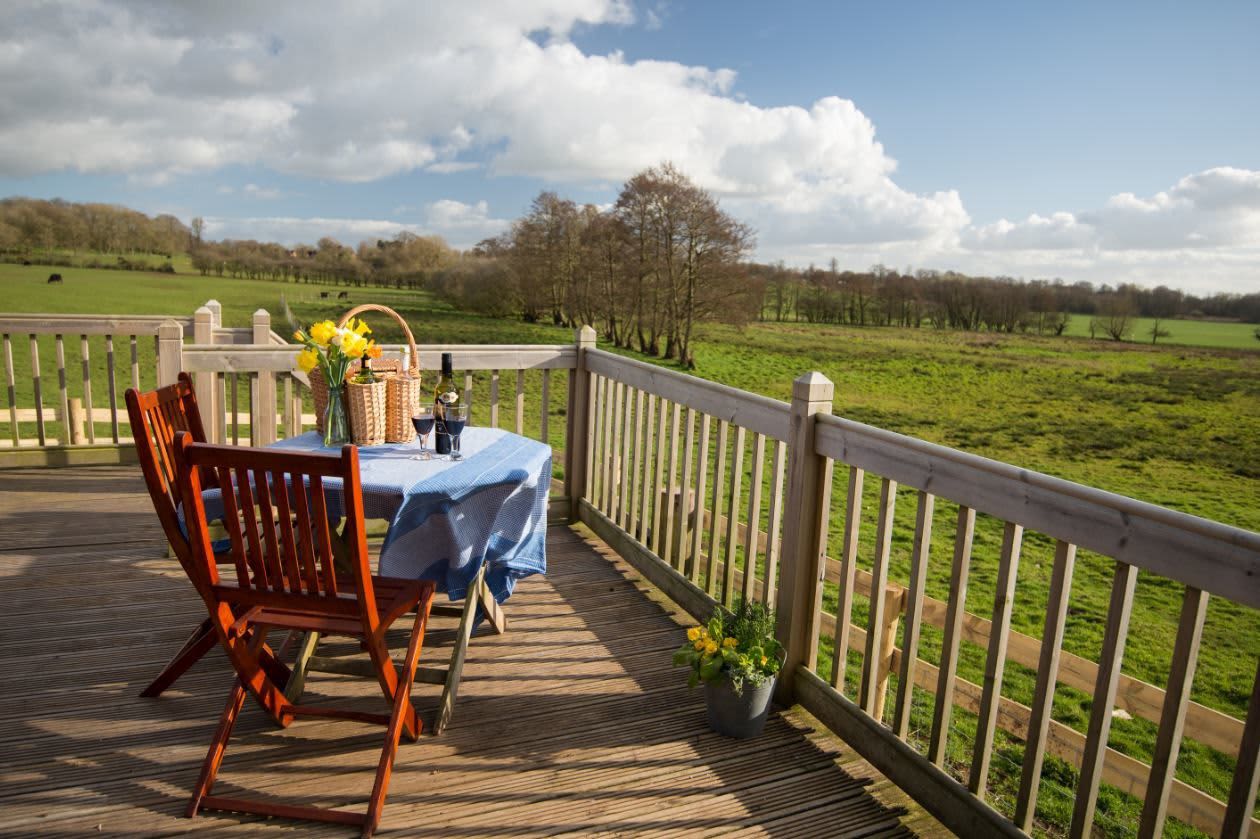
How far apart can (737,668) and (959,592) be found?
78 centimetres

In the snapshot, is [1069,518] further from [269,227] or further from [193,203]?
[193,203]

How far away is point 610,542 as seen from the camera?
174 inches

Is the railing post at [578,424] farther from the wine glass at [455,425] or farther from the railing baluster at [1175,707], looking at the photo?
the railing baluster at [1175,707]

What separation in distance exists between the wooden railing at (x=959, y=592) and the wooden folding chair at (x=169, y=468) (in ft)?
6.00

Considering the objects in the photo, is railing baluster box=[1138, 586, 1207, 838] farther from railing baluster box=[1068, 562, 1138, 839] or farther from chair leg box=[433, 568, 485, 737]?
chair leg box=[433, 568, 485, 737]

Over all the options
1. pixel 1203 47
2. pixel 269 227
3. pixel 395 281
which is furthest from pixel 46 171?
pixel 1203 47

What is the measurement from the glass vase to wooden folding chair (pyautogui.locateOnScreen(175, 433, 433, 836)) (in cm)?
73

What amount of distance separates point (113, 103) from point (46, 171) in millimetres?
5304

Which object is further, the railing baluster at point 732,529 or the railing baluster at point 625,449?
the railing baluster at point 625,449

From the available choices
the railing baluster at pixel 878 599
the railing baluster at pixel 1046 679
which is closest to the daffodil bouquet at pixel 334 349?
the railing baluster at pixel 878 599

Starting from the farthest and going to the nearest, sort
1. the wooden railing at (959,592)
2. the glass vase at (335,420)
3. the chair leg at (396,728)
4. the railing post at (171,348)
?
the railing post at (171,348)
the glass vase at (335,420)
the chair leg at (396,728)
the wooden railing at (959,592)

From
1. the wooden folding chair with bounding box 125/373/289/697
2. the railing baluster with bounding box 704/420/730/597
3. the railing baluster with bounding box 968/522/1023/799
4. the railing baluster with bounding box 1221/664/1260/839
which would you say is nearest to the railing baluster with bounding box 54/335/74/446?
the wooden folding chair with bounding box 125/373/289/697

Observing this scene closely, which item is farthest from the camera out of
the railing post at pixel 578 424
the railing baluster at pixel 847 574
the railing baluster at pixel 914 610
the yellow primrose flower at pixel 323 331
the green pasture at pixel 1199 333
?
the green pasture at pixel 1199 333

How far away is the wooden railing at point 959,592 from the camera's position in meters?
1.58
